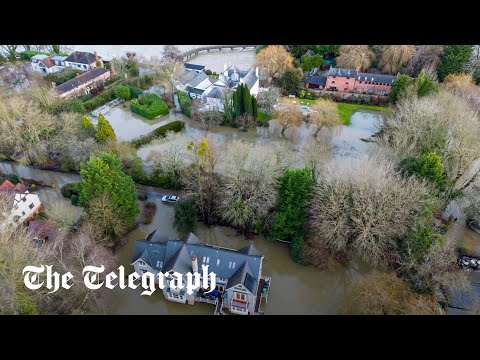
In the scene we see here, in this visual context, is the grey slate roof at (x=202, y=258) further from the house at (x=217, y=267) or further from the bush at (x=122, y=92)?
the bush at (x=122, y=92)

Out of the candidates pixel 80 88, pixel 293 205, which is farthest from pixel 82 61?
pixel 293 205

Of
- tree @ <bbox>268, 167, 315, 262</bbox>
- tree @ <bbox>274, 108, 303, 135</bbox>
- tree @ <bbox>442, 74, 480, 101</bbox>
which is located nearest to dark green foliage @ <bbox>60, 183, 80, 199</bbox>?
tree @ <bbox>268, 167, 315, 262</bbox>

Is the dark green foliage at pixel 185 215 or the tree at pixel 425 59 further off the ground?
the tree at pixel 425 59

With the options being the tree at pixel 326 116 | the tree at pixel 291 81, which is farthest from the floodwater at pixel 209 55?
the tree at pixel 326 116

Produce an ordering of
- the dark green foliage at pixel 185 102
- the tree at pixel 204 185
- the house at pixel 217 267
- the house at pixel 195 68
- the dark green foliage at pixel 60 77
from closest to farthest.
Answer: the house at pixel 217 267
the tree at pixel 204 185
the dark green foliage at pixel 185 102
the dark green foliage at pixel 60 77
the house at pixel 195 68

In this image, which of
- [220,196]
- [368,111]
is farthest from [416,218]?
[368,111]

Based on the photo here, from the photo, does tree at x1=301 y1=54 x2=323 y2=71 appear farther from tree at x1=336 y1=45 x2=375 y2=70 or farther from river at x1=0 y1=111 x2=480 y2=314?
river at x1=0 y1=111 x2=480 y2=314
